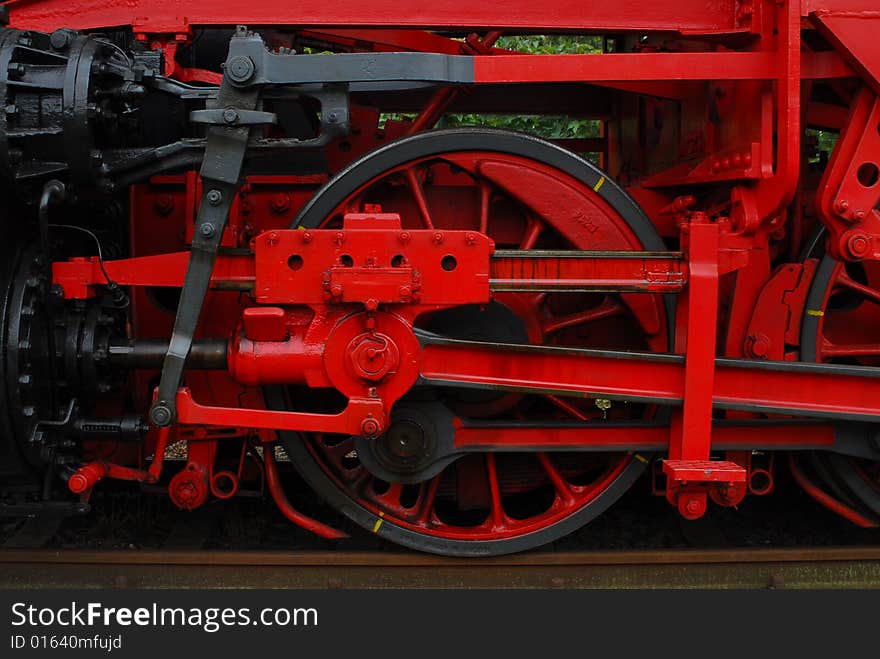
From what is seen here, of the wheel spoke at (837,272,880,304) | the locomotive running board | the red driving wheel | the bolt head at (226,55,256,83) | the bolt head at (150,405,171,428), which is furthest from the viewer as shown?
the wheel spoke at (837,272,880,304)

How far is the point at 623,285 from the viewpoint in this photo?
303 centimetres

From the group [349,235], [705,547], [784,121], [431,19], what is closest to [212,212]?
[349,235]

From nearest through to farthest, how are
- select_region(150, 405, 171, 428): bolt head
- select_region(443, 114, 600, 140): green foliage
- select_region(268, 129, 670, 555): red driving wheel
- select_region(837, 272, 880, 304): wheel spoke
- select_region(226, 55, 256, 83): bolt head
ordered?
select_region(226, 55, 256, 83): bolt head
select_region(150, 405, 171, 428): bolt head
select_region(268, 129, 670, 555): red driving wheel
select_region(837, 272, 880, 304): wheel spoke
select_region(443, 114, 600, 140): green foliage

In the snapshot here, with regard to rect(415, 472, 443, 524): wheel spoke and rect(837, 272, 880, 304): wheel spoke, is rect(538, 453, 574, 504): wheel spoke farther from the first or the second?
rect(837, 272, 880, 304): wheel spoke

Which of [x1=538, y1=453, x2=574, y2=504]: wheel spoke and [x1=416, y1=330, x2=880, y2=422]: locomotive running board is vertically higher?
[x1=416, y1=330, x2=880, y2=422]: locomotive running board

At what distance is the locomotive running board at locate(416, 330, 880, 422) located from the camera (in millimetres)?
3098

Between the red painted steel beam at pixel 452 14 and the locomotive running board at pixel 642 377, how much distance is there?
1233mm

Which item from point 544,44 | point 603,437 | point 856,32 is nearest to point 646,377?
point 603,437

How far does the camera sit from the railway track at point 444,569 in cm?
344

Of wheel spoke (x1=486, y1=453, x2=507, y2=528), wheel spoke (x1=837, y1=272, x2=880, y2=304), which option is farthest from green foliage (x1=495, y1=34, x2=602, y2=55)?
wheel spoke (x1=486, y1=453, x2=507, y2=528)

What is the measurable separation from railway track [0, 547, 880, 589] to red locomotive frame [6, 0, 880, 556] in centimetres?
25

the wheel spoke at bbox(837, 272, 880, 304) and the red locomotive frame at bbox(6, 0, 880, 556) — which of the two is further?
the wheel spoke at bbox(837, 272, 880, 304)

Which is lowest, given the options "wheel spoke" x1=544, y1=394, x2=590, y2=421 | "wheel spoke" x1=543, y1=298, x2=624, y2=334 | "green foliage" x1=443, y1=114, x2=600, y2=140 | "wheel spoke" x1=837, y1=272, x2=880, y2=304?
"wheel spoke" x1=544, y1=394, x2=590, y2=421

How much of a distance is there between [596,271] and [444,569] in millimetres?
1441
